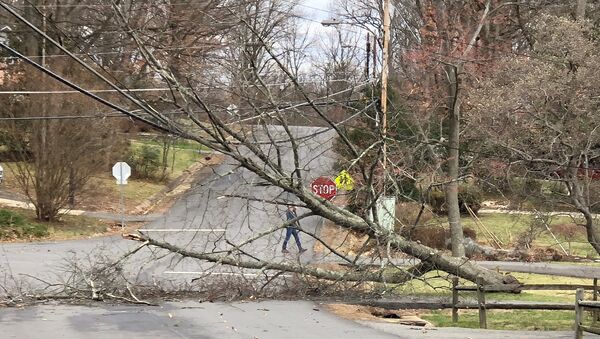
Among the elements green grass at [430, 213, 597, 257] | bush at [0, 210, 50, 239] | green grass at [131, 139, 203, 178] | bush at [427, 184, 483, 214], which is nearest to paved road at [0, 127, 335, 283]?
bush at [0, 210, 50, 239]

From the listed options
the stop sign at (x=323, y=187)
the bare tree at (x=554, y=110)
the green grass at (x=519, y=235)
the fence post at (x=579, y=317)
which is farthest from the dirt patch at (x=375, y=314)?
the green grass at (x=519, y=235)

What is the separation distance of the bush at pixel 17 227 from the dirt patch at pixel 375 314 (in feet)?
48.3

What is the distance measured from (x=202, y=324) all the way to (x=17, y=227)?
637 inches

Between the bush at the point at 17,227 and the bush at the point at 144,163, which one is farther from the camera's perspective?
the bush at the point at 144,163

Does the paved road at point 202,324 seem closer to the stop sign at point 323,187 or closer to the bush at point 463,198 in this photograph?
the stop sign at point 323,187

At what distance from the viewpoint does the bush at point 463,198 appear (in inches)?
1347

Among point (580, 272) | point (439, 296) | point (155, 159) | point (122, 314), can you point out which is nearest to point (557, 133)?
point (439, 296)

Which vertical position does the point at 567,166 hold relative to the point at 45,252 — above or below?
above

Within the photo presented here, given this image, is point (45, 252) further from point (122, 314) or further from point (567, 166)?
point (567, 166)

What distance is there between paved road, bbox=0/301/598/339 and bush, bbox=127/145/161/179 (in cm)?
2594

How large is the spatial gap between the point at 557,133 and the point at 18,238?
17152 mm

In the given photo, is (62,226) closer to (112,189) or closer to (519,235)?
(112,189)

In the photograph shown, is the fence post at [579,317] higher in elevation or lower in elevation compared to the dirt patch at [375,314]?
higher

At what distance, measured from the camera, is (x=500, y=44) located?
31.7m
